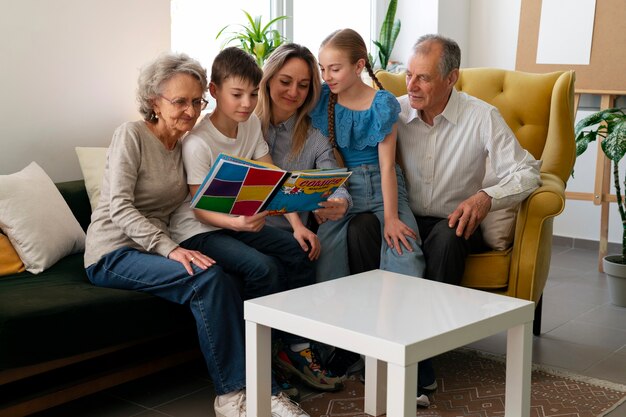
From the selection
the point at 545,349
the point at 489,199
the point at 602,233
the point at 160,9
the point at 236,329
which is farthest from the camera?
the point at 602,233

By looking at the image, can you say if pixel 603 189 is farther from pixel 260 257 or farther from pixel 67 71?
pixel 67 71

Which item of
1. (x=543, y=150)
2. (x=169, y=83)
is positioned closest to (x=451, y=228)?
(x=543, y=150)

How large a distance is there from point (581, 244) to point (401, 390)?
3728 millimetres

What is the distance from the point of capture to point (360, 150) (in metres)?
2.99

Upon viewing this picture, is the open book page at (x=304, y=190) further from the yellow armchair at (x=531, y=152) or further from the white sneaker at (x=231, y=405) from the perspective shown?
the yellow armchair at (x=531, y=152)

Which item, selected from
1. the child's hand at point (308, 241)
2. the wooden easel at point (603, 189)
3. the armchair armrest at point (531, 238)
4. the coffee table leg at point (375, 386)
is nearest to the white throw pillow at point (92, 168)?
the child's hand at point (308, 241)

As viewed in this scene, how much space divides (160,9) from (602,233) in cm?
273

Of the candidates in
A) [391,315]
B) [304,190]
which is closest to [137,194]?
[304,190]

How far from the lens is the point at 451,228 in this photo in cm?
286

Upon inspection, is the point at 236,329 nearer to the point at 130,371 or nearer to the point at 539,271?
the point at 130,371

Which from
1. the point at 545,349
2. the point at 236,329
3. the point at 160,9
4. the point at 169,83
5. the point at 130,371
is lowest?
the point at 545,349

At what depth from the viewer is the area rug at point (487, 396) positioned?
2594 mm

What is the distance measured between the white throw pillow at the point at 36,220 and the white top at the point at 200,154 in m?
0.41

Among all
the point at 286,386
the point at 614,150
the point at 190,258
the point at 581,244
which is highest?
the point at 614,150
